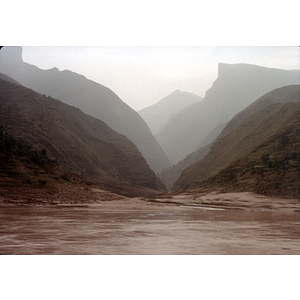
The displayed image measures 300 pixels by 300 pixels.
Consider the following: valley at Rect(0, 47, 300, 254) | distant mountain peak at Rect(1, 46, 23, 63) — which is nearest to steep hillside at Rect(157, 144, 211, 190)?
valley at Rect(0, 47, 300, 254)

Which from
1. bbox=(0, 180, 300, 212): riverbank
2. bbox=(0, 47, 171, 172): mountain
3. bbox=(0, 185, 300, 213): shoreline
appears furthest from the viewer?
bbox=(0, 47, 171, 172): mountain

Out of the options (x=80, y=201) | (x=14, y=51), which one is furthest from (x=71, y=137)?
(x=14, y=51)

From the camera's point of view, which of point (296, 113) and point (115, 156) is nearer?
point (296, 113)

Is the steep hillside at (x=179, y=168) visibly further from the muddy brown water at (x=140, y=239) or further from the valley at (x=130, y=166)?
the muddy brown water at (x=140, y=239)

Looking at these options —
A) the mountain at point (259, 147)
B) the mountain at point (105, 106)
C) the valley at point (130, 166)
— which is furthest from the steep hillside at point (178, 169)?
the mountain at point (259, 147)

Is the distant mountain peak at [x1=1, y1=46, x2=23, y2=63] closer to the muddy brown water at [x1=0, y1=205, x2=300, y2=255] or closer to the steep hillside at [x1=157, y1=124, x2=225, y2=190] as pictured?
the muddy brown water at [x1=0, y1=205, x2=300, y2=255]

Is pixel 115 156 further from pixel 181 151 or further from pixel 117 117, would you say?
pixel 181 151
